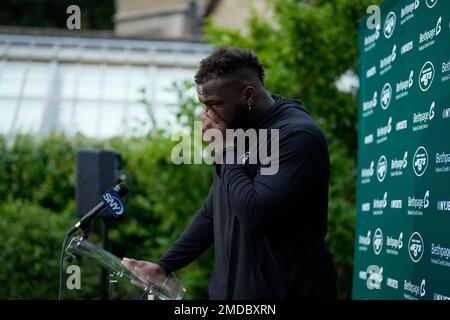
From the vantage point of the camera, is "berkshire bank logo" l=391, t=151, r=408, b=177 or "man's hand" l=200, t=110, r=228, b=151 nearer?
"man's hand" l=200, t=110, r=228, b=151

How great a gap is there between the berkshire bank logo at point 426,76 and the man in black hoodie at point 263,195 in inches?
31.2

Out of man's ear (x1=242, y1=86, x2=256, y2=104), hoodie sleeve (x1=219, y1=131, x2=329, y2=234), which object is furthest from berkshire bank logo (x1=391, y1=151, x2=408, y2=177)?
man's ear (x1=242, y1=86, x2=256, y2=104)

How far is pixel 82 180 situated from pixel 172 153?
1.15 m

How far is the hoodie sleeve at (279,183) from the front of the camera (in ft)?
10.9

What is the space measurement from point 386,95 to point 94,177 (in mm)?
3634

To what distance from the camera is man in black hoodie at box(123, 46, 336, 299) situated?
11.0ft

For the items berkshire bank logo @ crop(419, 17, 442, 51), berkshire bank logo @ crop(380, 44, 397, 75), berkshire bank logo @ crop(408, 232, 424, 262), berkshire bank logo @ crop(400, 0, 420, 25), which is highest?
berkshire bank logo @ crop(400, 0, 420, 25)

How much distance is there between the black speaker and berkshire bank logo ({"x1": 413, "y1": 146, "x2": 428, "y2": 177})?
395 cm

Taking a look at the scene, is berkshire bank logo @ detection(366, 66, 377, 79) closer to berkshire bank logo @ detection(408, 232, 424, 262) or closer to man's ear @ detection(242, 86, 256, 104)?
berkshire bank logo @ detection(408, 232, 424, 262)

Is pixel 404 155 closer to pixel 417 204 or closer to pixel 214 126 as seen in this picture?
pixel 417 204

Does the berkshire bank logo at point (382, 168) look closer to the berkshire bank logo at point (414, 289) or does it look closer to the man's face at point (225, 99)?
the berkshire bank logo at point (414, 289)

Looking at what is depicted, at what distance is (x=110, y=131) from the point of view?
14383 mm

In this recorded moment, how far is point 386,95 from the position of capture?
4.91 m

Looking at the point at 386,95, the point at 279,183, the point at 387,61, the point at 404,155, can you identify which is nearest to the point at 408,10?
the point at 387,61
